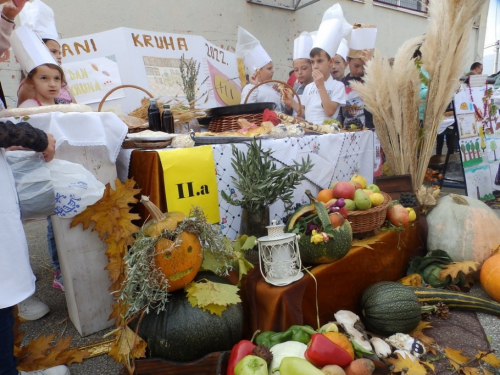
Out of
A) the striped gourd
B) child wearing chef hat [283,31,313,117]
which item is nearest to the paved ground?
the striped gourd

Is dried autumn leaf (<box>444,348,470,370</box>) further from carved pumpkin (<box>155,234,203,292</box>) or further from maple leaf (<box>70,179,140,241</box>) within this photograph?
→ maple leaf (<box>70,179,140,241</box>)

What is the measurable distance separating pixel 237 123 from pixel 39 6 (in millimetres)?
1845

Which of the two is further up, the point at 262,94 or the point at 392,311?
the point at 262,94

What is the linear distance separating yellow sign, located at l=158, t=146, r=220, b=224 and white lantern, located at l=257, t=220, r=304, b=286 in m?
0.50

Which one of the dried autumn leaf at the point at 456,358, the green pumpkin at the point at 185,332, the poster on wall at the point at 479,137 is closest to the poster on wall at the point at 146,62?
the green pumpkin at the point at 185,332

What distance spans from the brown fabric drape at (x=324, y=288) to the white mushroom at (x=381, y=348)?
0.94 ft

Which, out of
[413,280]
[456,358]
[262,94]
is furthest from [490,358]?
[262,94]

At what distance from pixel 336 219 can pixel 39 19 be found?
8.98 ft

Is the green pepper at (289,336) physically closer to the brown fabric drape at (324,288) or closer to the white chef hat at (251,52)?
the brown fabric drape at (324,288)

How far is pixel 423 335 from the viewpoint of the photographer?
2.00 metres

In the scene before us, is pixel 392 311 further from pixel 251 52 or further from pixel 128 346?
pixel 251 52

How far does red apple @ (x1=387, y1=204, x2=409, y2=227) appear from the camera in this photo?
8.17 feet

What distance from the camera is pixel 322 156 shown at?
8.84ft

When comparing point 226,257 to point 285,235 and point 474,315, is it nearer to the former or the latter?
point 285,235
